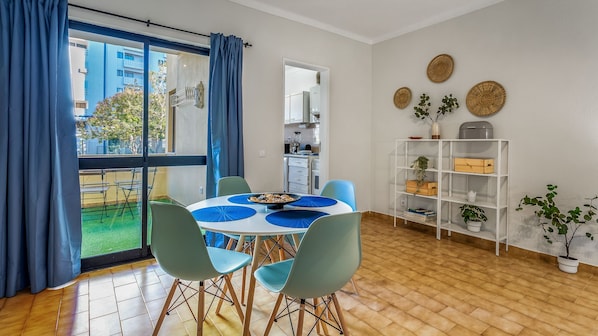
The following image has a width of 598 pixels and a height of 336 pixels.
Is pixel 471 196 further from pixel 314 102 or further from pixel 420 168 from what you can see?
pixel 314 102

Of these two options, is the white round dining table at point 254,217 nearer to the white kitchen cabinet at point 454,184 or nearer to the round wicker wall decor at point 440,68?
the white kitchen cabinet at point 454,184

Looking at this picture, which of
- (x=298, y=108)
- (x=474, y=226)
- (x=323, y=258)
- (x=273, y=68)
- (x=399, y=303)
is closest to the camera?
(x=323, y=258)

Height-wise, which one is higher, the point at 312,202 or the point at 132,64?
the point at 132,64

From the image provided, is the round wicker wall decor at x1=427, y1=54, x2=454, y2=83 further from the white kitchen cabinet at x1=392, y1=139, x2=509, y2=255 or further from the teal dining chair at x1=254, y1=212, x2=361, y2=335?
the teal dining chair at x1=254, y1=212, x2=361, y2=335

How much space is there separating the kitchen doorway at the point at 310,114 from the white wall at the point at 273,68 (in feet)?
0.32

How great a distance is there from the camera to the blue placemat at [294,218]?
1.79 metres

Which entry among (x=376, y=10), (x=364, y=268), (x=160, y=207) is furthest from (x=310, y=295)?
(x=376, y=10)

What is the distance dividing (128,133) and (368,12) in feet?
10.3

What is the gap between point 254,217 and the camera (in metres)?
1.95

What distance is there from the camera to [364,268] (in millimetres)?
2969

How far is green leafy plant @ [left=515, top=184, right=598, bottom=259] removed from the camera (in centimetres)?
285

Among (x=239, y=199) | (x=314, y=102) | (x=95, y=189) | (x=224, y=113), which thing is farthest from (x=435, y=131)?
(x=95, y=189)

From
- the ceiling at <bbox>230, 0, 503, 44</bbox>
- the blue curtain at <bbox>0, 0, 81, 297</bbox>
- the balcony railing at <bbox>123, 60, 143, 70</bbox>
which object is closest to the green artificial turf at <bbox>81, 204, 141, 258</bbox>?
the blue curtain at <bbox>0, 0, 81, 297</bbox>

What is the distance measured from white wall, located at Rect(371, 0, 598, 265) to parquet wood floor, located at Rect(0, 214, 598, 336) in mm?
788
